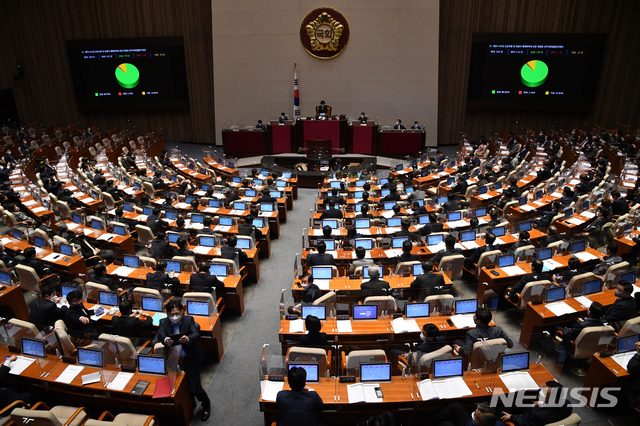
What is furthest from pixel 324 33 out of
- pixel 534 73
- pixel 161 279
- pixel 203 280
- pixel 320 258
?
pixel 161 279

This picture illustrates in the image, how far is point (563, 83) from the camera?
61.4ft

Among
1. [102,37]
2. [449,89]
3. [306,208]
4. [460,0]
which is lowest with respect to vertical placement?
[306,208]

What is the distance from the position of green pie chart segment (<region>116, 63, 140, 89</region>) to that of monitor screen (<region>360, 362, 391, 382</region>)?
67.3ft

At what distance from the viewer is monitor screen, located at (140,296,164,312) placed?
6164mm

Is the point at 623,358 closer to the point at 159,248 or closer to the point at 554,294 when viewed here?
the point at 554,294

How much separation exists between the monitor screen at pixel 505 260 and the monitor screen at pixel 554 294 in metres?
1.14

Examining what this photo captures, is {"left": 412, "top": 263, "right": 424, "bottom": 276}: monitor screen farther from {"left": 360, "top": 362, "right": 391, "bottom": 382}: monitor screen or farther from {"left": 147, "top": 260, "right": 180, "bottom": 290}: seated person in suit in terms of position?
{"left": 147, "top": 260, "right": 180, "bottom": 290}: seated person in suit

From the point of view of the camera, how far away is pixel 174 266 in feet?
23.9

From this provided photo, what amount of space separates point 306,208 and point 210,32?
12117 mm

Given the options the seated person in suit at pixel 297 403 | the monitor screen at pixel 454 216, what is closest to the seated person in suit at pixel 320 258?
the seated person in suit at pixel 297 403

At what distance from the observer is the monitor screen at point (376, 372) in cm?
471

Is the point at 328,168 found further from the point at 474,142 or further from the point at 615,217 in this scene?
the point at 615,217

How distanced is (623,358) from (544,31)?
17878 millimetres

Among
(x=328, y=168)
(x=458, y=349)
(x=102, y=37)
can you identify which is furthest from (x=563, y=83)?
(x=102, y=37)
